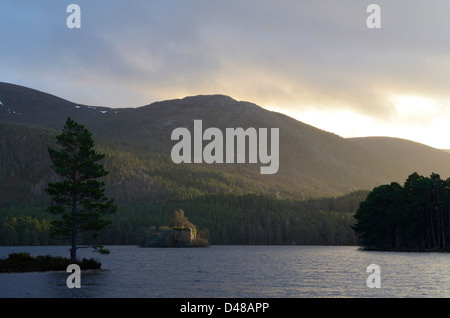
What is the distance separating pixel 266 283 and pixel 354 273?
21531 millimetres

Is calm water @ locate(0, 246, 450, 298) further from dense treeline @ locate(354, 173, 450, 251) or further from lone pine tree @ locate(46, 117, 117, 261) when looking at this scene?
dense treeline @ locate(354, 173, 450, 251)

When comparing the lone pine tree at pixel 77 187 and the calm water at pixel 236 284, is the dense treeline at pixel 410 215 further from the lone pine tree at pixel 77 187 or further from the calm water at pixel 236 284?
the lone pine tree at pixel 77 187

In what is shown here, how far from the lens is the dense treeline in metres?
148

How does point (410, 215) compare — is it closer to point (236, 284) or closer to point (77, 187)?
point (236, 284)

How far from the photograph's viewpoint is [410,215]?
150875 mm

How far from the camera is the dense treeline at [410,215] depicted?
484 feet

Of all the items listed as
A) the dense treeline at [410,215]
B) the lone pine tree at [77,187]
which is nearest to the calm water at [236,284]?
the lone pine tree at [77,187]

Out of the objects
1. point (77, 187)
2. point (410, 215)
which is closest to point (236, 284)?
point (77, 187)

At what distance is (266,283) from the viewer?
244ft

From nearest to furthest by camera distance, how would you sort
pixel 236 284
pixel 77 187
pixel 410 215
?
pixel 236 284
pixel 77 187
pixel 410 215

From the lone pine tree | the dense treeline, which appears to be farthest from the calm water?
the dense treeline
